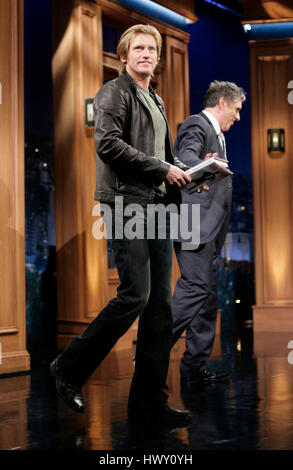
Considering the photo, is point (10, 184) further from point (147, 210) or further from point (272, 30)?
point (272, 30)

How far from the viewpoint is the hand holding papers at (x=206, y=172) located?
7.52ft

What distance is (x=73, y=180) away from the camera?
460cm

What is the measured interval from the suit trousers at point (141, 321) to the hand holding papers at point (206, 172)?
0.72 feet

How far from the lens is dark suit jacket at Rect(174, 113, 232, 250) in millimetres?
Answer: 3127

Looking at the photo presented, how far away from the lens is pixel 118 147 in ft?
7.13

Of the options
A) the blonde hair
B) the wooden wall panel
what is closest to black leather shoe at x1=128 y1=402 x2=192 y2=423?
the blonde hair

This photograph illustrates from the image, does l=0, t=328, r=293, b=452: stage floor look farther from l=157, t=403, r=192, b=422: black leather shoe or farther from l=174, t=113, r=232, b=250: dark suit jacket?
l=174, t=113, r=232, b=250: dark suit jacket

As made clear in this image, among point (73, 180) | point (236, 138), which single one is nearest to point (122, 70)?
point (73, 180)

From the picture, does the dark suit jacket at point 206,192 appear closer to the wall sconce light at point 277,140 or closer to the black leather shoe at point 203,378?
the black leather shoe at point 203,378

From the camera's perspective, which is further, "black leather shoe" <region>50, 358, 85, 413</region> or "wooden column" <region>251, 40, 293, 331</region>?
"wooden column" <region>251, 40, 293, 331</region>

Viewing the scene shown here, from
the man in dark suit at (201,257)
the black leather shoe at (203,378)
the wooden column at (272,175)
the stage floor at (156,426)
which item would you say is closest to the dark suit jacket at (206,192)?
the man in dark suit at (201,257)

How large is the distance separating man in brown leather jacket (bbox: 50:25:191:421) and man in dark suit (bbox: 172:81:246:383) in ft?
2.30

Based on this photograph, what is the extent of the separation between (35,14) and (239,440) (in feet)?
15.7

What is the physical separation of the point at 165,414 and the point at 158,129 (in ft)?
3.30
